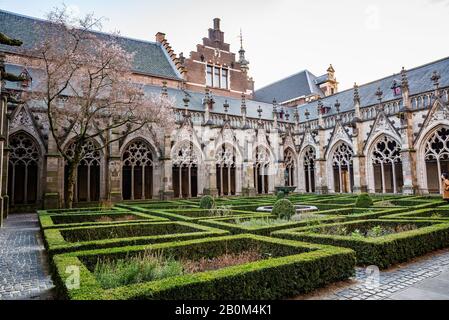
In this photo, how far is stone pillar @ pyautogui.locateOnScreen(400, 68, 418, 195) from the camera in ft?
60.5

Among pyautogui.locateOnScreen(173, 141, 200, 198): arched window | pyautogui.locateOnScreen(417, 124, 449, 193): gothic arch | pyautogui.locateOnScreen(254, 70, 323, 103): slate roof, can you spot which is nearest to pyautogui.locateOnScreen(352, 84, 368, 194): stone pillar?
pyautogui.locateOnScreen(417, 124, 449, 193): gothic arch

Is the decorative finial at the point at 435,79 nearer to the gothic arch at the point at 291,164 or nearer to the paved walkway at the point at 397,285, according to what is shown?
the gothic arch at the point at 291,164

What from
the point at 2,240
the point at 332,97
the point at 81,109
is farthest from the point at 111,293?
the point at 332,97

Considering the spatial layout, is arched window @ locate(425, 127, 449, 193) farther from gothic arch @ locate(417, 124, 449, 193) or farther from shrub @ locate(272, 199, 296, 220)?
shrub @ locate(272, 199, 296, 220)

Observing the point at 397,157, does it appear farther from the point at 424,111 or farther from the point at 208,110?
the point at 208,110

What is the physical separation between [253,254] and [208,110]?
686 inches

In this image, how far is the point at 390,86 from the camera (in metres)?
22.1

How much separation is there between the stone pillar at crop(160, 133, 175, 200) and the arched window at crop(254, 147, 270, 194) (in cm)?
755

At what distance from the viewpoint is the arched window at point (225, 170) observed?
22845mm

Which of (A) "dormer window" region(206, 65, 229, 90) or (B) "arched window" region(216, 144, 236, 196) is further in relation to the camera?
(A) "dormer window" region(206, 65, 229, 90)

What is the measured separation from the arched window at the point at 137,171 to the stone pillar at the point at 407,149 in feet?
51.1

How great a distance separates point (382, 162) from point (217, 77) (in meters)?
16.7

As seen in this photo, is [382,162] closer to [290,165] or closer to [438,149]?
[438,149]

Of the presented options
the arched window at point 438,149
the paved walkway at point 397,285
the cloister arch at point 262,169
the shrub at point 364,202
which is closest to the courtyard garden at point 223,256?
the paved walkway at point 397,285
